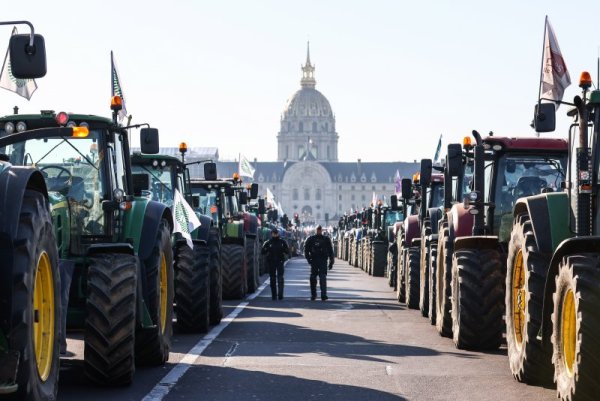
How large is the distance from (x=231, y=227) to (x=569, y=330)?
17.0 m

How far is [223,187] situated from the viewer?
2847 cm

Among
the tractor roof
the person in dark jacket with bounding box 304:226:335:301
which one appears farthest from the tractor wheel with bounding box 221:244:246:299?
the tractor roof

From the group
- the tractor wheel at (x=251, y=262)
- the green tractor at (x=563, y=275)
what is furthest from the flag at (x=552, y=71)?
the tractor wheel at (x=251, y=262)

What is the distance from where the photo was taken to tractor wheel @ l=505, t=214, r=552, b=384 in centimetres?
1147

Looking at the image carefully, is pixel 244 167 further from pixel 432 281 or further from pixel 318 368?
pixel 318 368

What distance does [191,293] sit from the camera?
672 inches

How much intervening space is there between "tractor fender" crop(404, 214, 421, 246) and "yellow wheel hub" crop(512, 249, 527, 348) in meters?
12.2

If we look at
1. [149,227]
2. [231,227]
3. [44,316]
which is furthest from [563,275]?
[231,227]

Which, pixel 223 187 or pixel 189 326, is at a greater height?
pixel 223 187

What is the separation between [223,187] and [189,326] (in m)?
11.4

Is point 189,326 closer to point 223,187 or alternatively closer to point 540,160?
point 540,160

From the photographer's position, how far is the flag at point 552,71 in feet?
50.6

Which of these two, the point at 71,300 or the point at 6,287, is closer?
the point at 6,287

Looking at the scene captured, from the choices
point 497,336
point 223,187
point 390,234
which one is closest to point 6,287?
point 497,336
